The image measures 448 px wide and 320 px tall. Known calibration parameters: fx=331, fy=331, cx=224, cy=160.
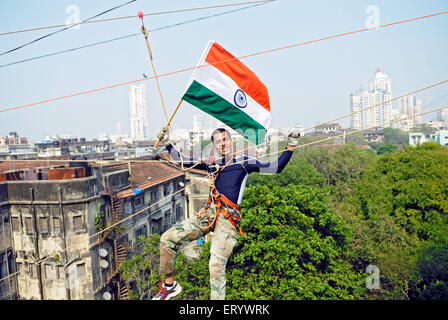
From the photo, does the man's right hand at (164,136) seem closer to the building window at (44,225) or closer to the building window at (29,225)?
the building window at (44,225)

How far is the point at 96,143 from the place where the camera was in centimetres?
4153

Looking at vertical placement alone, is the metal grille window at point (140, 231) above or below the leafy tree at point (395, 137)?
below

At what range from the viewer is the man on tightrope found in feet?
13.8

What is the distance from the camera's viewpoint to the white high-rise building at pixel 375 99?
320 ft

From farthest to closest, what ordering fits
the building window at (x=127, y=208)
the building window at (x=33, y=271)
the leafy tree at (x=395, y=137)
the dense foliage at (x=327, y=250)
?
1. the leafy tree at (x=395, y=137)
2. the building window at (x=127, y=208)
3. the building window at (x=33, y=271)
4. the dense foliage at (x=327, y=250)

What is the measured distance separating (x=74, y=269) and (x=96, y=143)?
96.5 feet

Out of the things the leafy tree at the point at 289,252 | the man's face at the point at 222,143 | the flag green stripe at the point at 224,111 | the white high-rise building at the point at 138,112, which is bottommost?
the leafy tree at the point at 289,252

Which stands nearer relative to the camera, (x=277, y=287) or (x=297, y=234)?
(x=277, y=287)

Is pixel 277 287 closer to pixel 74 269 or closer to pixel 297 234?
pixel 297 234

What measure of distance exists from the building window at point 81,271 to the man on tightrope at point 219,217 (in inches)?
475

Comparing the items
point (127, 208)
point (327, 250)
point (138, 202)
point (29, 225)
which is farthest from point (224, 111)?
point (138, 202)

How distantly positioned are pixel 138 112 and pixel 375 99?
236 ft

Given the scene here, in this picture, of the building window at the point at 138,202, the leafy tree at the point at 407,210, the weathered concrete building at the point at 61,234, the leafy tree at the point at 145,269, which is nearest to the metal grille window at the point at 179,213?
the building window at the point at 138,202
